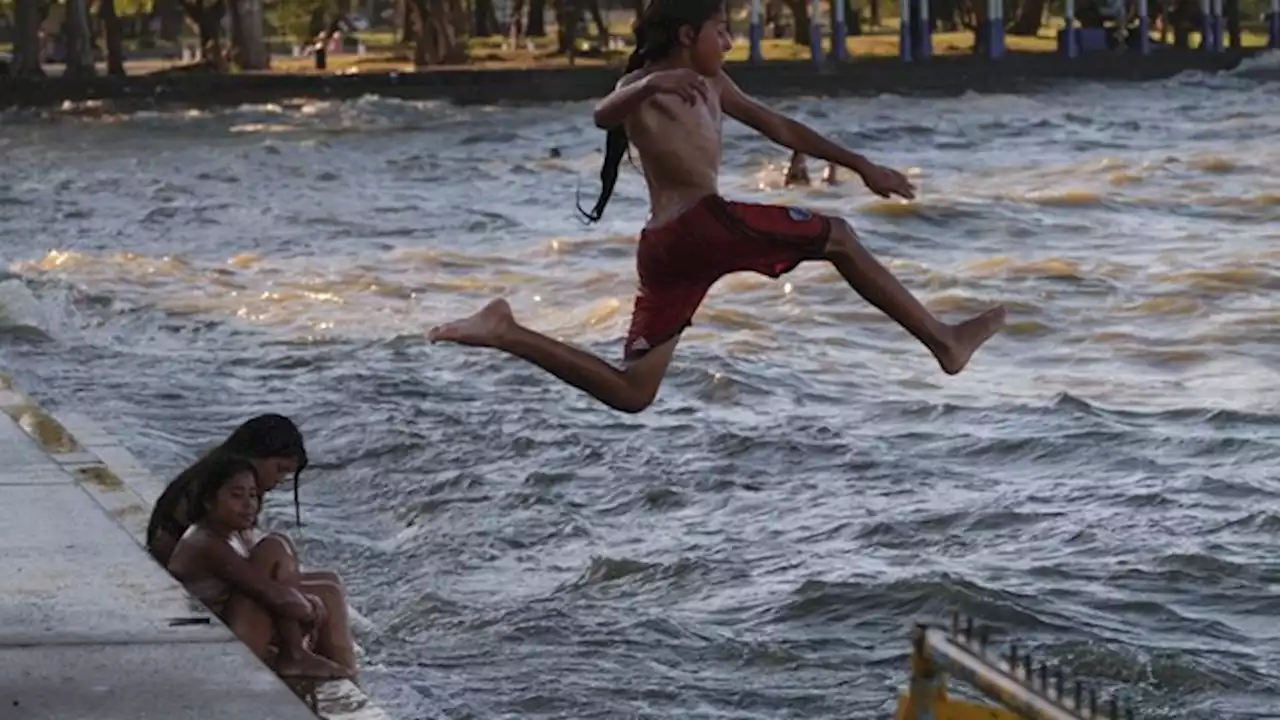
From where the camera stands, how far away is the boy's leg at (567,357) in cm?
759

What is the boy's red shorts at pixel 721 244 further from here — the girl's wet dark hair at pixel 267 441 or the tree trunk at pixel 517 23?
the tree trunk at pixel 517 23

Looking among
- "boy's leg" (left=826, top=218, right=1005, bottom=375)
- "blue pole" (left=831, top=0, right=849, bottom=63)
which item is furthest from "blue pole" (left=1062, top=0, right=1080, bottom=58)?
"boy's leg" (left=826, top=218, right=1005, bottom=375)

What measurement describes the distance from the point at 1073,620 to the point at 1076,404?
5.73 meters

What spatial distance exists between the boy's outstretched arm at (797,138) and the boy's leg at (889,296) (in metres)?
0.16

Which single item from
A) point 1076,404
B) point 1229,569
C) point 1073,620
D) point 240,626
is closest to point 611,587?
point 1073,620

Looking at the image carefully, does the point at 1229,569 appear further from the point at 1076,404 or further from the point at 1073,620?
the point at 1076,404

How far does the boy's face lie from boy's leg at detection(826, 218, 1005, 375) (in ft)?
1.76

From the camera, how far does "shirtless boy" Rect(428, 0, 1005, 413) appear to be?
7.40 m

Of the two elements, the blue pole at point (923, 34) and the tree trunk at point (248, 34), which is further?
the tree trunk at point (248, 34)

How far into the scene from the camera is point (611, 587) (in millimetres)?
10945

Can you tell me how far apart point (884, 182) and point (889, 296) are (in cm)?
33

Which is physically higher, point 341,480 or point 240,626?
point 240,626

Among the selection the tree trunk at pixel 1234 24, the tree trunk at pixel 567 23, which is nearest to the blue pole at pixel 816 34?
the tree trunk at pixel 567 23

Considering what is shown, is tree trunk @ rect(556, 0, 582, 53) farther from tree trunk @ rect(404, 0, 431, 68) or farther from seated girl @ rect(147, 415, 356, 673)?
seated girl @ rect(147, 415, 356, 673)
